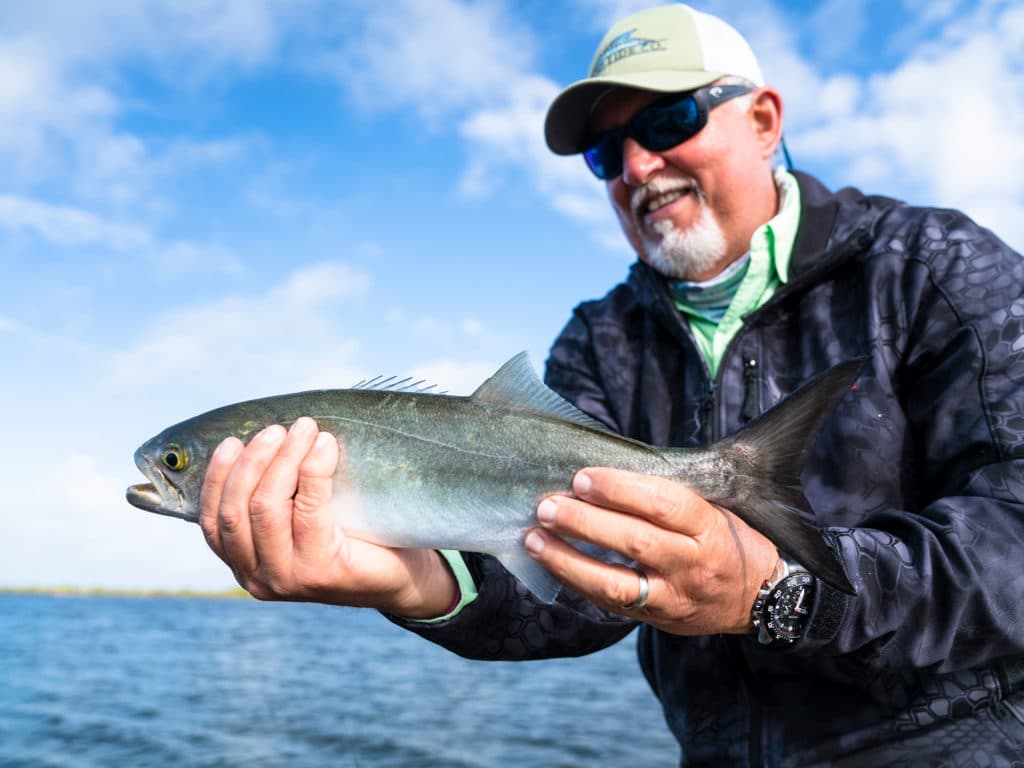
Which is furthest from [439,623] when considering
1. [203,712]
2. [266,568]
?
[203,712]

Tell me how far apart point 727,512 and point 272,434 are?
1686 millimetres

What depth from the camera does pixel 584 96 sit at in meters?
4.84

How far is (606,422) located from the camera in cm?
469

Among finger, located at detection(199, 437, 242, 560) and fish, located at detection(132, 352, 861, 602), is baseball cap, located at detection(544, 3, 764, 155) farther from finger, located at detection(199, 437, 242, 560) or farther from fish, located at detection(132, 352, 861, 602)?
finger, located at detection(199, 437, 242, 560)

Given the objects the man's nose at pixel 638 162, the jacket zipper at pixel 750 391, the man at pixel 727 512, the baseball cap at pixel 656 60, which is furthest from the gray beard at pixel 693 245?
the jacket zipper at pixel 750 391

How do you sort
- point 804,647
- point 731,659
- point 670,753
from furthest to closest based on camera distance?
1. point 670,753
2. point 731,659
3. point 804,647

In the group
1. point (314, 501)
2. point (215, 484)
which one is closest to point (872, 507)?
point (314, 501)

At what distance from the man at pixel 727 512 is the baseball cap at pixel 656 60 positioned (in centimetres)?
2

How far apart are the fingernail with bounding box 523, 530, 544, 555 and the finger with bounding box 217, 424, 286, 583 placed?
1.01m

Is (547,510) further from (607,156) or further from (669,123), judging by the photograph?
(607,156)

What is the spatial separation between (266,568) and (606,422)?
222 cm

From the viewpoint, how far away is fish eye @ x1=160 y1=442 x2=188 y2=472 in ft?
11.1

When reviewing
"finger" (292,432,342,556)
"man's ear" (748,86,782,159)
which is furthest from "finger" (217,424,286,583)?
"man's ear" (748,86,782,159)

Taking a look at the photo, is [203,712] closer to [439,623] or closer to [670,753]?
[670,753]
